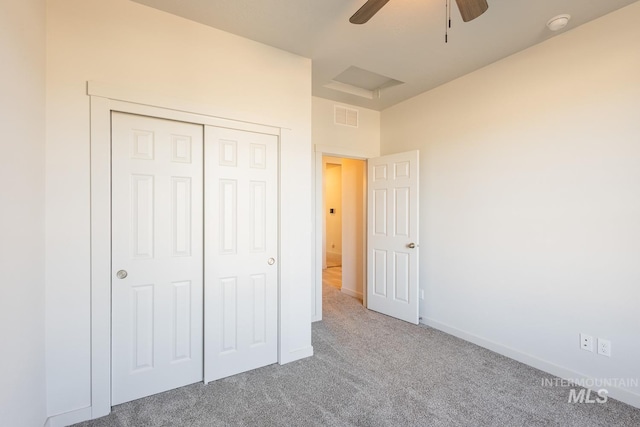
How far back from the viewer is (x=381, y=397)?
6.61 feet

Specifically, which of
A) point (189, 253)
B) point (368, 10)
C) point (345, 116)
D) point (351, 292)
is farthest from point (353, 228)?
point (368, 10)

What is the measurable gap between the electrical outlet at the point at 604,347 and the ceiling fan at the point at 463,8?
2.46m

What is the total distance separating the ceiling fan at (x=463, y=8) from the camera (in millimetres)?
1399

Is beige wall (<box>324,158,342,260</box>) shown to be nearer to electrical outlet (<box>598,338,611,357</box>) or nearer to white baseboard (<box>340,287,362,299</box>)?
white baseboard (<box>340,287,362,299</box>)

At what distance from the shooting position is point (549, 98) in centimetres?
238

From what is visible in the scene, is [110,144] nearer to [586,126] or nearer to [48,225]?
[48,225]

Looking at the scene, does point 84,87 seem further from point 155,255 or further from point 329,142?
point 329,142

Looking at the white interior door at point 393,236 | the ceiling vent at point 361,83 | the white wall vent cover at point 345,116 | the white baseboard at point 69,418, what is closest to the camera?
the white baseboard at point 69,418

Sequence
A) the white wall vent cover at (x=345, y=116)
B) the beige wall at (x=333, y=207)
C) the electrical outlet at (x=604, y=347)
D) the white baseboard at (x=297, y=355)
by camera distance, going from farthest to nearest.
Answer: the beige wall at (x=333, y=207) → the white wall vent cover at (x=345, y=116) → the white baseboard at (x=297, y=355) → the electrical outlet at (x=604, y=347)

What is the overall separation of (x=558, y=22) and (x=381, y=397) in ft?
10.2

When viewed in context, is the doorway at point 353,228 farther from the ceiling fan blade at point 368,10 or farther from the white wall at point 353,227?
the ceiling fan blade at point 368,10

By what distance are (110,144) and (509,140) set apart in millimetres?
3324

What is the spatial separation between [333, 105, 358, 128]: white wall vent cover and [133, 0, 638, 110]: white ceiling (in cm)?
80

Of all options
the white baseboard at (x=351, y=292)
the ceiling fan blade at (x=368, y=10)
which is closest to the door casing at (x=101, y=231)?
the ceiling fan blade at (x=368, y=10)
